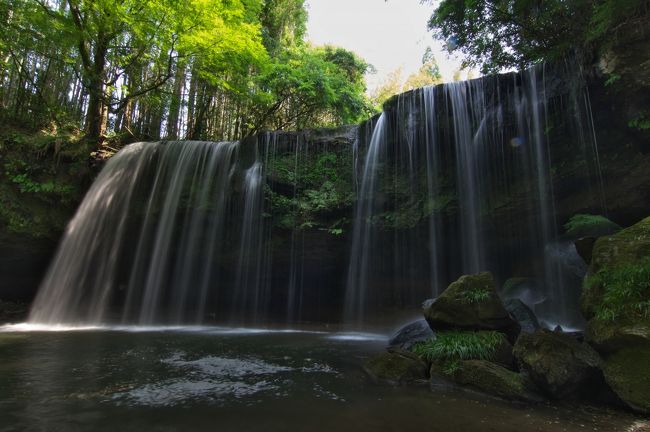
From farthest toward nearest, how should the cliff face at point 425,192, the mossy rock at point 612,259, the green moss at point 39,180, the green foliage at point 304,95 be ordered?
the green foliage at point 304,95 → the green moss at point 39,180 → the cliff face at point 425,192 → the mossy rock at point 612,259

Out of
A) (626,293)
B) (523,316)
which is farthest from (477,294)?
(626,293)

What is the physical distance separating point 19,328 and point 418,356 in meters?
10.0

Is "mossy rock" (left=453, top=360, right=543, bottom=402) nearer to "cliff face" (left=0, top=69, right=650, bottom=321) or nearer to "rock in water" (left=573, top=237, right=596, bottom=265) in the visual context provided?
"rock in water" (left=573, top=237, right=596, bottom=265)

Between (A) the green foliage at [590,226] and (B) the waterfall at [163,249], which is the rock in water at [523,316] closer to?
(A) the green foliage at [590,226]

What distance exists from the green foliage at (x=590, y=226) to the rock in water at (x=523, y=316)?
2.28 meters

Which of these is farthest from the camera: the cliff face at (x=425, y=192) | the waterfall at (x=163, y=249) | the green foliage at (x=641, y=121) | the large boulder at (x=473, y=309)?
the waterfall at (x=163, y=249)

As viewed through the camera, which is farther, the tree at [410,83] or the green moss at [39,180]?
the tree at [410,83]

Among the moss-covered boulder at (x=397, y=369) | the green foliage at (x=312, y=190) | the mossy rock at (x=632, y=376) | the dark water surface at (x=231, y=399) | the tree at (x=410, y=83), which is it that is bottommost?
the dark water surface at (x=231, y=399)

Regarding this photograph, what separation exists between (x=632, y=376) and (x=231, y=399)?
3964 mm

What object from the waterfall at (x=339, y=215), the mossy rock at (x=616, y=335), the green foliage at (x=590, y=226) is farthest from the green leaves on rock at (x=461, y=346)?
the green foliage at (x=590, y=226)

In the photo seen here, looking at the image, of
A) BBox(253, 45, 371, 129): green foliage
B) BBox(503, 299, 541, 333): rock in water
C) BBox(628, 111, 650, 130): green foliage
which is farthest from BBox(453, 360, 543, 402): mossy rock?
BBox(253, 45, 371, 129): green foliage

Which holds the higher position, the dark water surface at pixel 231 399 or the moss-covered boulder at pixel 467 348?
the moss-covered boulder at pixel 467 348

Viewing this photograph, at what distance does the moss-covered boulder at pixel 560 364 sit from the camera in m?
3.97

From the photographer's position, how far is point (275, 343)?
7816 mm
